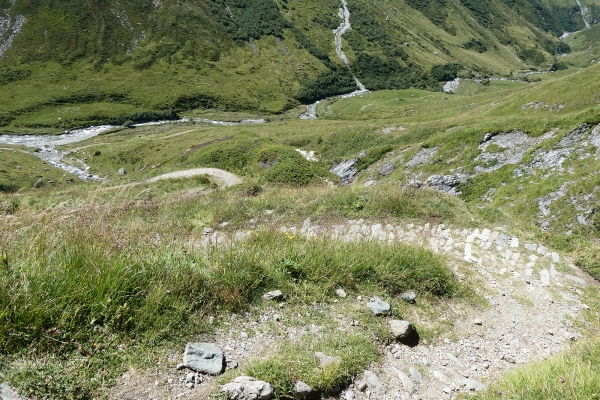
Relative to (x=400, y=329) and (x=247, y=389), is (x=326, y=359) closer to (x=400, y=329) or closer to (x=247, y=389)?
(x=247, y=389)

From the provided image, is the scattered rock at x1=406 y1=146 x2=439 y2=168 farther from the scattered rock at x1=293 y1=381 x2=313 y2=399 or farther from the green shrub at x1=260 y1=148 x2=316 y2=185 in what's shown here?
the scattered rock at x1=293 y1=381 x2=313 y2=399

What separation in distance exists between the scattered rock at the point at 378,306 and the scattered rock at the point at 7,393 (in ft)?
18.5

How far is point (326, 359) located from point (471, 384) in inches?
104

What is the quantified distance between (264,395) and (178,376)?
123cm

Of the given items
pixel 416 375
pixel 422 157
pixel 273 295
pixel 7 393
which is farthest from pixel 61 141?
pixel 416 375

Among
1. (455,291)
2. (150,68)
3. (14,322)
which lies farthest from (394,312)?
(150,68)

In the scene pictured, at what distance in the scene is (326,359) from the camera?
5.35m

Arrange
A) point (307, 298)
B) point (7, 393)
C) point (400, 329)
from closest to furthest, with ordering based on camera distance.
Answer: point (7, 393) → point (400, 329) → point (307, 298)

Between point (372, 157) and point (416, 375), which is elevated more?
point (416, 375)

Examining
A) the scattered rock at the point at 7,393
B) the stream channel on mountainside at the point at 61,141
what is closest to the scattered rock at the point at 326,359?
the scattered rock at the point at 7,393

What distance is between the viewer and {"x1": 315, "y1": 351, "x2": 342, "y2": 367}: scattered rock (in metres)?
5.26

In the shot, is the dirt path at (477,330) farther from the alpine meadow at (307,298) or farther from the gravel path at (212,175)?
the gravel path at (212,175)

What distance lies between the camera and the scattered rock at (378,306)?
22.8ft

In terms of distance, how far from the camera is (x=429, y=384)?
5.73m
